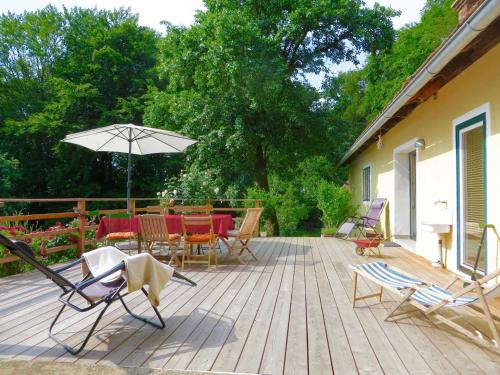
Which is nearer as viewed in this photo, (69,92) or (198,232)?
(198,232)

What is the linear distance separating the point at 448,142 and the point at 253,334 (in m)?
3.97

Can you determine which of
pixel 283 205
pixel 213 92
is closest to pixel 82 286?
pixel 213 92

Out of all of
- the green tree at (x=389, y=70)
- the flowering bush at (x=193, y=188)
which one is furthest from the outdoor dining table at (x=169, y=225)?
the green tree at (x=389, y=70)

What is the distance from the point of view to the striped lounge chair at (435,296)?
8.54ft

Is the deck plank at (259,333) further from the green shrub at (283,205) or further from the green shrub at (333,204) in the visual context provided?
the green shrub at (283,205)

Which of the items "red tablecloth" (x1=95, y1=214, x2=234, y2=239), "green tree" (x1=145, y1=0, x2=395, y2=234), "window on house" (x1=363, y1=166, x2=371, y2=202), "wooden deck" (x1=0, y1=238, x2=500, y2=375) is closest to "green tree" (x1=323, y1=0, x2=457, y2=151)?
"green tree" (x1=145, y1=0, x2=395, y2=234)

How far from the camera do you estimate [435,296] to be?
302 cm

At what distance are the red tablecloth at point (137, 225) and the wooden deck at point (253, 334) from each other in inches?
47.2

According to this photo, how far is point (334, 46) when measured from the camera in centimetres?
1284

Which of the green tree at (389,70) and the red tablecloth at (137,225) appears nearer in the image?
the red tablecloth at (137,225)

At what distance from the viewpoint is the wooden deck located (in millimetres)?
2430

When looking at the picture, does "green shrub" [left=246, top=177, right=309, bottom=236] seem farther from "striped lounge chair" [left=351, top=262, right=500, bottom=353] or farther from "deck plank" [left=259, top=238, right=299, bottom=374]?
"striped lounge chair" [left=351, top=262, right=500, bottom=353]

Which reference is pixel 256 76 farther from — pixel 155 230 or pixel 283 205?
pixel 155 230

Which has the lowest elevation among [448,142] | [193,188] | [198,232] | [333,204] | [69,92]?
[198,232]
